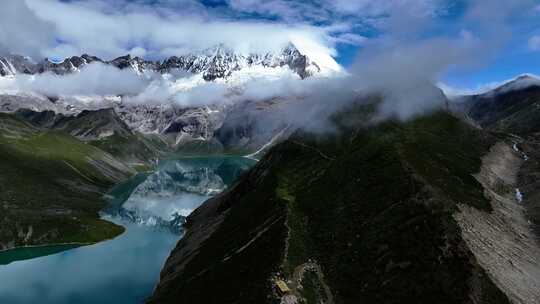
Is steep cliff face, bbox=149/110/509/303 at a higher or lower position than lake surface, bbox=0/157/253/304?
lower

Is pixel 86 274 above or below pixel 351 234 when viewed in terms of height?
above

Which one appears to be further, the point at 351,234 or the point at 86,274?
the point at 86,274

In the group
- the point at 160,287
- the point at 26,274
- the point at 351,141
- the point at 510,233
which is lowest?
the point at 510,233

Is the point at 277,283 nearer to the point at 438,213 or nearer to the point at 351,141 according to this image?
the point at 438,213

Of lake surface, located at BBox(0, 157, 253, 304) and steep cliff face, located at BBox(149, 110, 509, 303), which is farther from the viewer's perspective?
lake surface, located at BBox(0, 157, 253, 304)

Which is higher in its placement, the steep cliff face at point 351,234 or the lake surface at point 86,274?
the lake surface at point 86,274

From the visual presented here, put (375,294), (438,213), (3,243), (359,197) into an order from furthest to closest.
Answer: (3,243), (359,197), (438,213), (375,294)

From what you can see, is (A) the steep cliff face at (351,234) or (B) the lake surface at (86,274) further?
(B) the lake surface at (86,274)

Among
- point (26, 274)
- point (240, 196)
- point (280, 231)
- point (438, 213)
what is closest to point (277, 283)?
point (280, 231)
